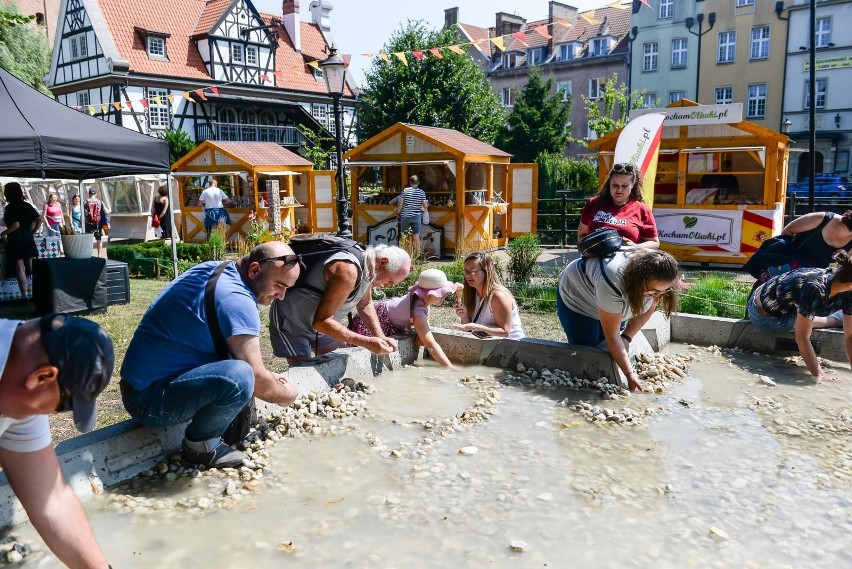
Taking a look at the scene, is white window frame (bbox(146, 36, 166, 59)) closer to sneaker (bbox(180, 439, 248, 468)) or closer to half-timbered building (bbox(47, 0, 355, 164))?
half-timbered building (bbox(47, 0, 355, 164))

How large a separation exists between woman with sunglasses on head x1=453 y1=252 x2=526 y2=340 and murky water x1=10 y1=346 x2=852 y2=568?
92cm

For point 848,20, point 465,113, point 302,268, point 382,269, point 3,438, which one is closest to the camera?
point 3,438

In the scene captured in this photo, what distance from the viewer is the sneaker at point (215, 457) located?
358 cm

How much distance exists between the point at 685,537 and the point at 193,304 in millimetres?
2436

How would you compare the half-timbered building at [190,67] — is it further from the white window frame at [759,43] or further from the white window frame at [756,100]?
the white window frame at [759,43]

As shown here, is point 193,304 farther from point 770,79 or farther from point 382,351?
point 770,79

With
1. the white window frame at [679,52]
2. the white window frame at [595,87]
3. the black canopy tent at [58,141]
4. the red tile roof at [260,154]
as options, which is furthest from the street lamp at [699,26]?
the black canopy tent at [58,141]

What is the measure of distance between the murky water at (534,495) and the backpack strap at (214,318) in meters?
0.70

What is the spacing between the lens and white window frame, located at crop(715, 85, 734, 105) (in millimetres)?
36438

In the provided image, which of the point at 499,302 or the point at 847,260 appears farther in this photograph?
the point at 499,302

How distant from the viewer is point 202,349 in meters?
3.34

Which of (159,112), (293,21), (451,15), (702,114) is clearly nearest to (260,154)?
(702,114)

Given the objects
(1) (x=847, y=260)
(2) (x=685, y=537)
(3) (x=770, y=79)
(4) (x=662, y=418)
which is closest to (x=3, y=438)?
(2) (x=685, y=537)

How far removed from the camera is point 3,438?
7.10ft
